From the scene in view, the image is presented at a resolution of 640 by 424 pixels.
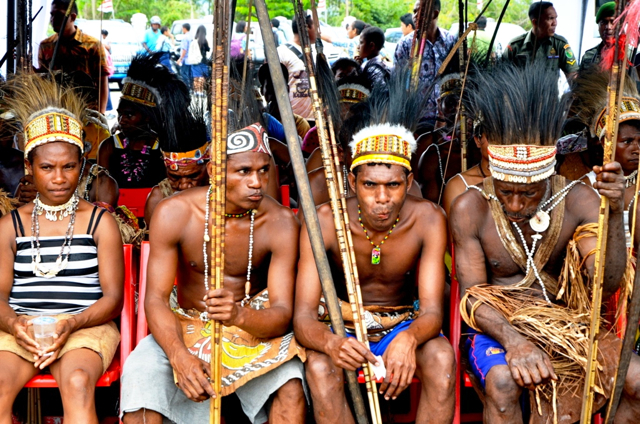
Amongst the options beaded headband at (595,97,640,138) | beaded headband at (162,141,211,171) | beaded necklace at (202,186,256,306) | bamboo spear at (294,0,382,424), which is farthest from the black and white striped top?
beaded headband at (595,97,640,138)

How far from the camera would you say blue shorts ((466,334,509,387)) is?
3344mm

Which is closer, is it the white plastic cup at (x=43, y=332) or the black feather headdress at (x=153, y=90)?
the white plastic cup at (x=43, y=332)

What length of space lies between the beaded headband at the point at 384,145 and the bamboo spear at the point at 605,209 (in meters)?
1.04

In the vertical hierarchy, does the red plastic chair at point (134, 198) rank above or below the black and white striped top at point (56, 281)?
above

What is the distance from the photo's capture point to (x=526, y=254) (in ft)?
12.3

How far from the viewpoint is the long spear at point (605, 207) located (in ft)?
8.91

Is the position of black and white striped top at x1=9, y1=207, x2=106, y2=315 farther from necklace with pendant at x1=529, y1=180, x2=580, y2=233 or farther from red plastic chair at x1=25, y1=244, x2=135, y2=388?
necklace with pendant at x1=529, y1=180, x2=580, y2=233

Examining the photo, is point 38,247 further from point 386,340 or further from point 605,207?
point 605,207

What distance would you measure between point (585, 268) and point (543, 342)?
1.35 ft

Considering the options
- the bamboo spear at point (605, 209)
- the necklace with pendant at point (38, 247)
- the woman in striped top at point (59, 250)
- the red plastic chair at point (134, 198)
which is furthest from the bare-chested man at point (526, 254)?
the red plastic chair at point (134, 198)

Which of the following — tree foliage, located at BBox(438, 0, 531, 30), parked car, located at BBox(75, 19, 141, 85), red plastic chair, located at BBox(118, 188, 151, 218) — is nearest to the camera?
red plastic chair, located at BBox(118, 188, 151, 218)

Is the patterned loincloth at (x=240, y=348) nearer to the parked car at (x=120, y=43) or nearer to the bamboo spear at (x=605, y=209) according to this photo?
the bamboo spear at (x=605, y=209)

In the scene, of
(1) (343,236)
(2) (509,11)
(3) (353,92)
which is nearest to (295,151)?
(1) (343,236)

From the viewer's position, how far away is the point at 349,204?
154 inches
